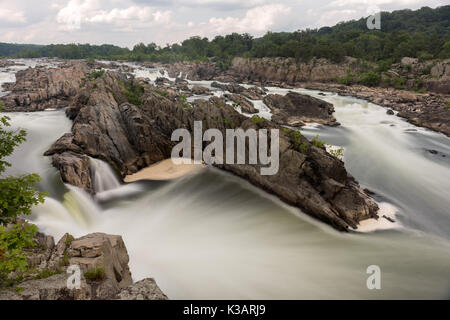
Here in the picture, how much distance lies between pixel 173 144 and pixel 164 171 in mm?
3818

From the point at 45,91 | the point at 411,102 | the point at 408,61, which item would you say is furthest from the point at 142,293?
the point at 408,61

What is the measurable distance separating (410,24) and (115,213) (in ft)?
583

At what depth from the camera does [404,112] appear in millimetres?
47438

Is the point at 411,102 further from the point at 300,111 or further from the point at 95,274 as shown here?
the point at 95,274

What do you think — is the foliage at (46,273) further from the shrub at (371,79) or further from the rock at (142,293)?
the shrub at (371,79)

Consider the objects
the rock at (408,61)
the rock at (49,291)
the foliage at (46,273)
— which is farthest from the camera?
the rock at (408,61)

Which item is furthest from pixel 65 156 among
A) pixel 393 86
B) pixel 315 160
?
pixel 393 86

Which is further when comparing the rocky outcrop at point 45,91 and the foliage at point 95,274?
the rocky outcrop at point 45,91

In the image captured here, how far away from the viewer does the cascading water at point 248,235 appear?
44.1ft

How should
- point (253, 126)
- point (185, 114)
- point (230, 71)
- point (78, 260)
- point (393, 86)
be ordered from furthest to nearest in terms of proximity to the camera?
point (230, 71)
point (393, 86)
point (185, 114)
point (253, 126)
point (78, 260)

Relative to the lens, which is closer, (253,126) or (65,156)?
(65,156)

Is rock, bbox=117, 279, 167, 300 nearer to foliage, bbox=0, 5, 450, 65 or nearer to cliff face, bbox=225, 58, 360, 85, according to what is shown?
cliff face, bbox=225, 58, 360, 85

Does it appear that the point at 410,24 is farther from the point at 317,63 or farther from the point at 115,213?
the point at 115,213

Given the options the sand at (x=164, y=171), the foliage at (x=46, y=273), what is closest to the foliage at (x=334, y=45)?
the sand at (x=164, y=171)
